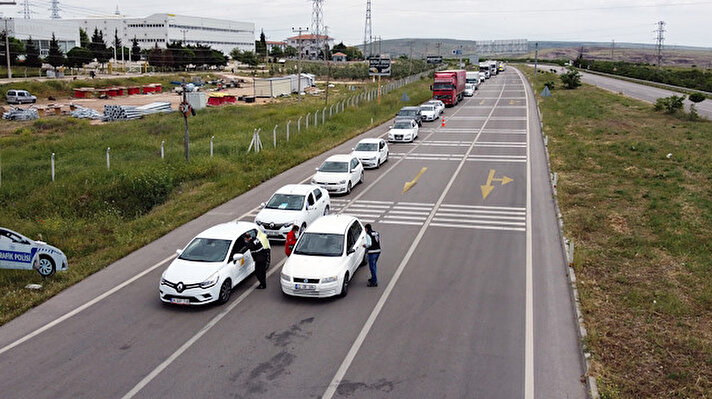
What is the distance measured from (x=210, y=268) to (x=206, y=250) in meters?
0.91

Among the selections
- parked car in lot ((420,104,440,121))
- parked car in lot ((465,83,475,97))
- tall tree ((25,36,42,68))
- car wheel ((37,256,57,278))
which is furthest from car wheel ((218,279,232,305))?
tall tree ((25,36,42,68))

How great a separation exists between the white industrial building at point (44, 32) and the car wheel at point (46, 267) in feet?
430

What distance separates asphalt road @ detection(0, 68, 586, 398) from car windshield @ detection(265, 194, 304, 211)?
160 centimetres

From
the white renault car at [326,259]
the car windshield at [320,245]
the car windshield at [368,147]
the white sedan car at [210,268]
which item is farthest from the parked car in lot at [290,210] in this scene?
the car windshield at [368,147]

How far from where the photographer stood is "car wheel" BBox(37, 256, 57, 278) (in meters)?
15.8

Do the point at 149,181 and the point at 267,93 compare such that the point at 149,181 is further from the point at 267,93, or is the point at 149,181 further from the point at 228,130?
the point at 267,93

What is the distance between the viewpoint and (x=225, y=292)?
1366 cm

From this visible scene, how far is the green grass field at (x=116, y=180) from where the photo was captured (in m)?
→ 18.4

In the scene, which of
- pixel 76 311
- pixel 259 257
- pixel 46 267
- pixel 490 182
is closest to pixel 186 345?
pixel 259 257

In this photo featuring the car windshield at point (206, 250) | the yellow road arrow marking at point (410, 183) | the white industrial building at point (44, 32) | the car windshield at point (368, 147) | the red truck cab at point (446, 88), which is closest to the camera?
the car windshield at point (206, 250)

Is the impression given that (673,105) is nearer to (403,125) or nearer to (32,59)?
(403,125)

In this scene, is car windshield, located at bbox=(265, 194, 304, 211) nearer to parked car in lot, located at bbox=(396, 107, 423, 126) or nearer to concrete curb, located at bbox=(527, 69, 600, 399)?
concrete curb, located at bbox=(527, 69, 600, 399)

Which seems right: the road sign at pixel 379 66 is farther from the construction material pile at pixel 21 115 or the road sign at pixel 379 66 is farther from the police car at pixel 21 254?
the police car at pixel 21 254

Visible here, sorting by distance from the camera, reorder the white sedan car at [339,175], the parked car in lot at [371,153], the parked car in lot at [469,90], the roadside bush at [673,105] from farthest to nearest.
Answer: the parked car in lot at [469,90], the roadside bush at [673,105], the parked car in lot at [371,153], the white sedan car at [339,175]
